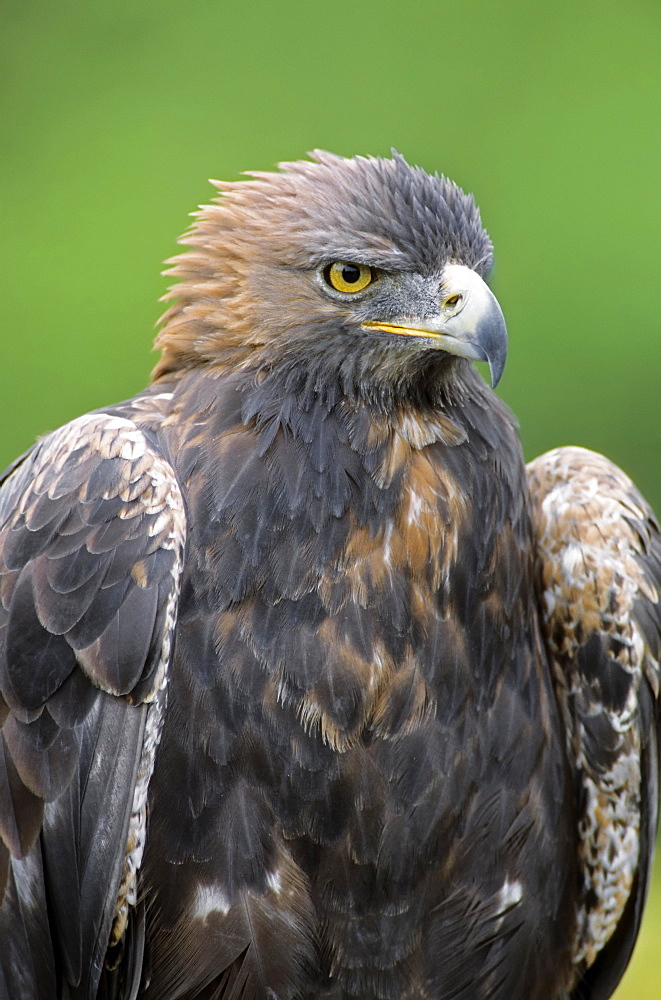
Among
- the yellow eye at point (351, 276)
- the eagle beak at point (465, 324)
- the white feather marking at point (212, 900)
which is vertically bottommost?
the white feather marking at point (212, 900)

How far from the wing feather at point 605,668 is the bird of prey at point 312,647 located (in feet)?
0.04

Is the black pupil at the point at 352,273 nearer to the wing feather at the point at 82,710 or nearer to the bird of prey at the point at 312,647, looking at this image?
the bird of prey at the point at 312,647

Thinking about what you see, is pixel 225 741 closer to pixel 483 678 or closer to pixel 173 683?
pixel 173 683

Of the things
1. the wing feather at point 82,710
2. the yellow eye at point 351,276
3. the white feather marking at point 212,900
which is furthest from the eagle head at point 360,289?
the white feather marking at point 212,900

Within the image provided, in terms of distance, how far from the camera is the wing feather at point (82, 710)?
8.93 feet

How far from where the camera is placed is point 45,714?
277 centimetres

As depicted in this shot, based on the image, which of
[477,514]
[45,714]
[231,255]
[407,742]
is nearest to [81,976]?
[45,714]

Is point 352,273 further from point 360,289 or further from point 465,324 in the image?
point 465,324

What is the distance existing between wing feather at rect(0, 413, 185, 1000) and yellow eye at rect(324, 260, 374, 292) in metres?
0.64

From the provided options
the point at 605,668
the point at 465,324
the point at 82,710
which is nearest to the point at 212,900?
the point at 82,710

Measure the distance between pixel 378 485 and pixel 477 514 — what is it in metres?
0.28

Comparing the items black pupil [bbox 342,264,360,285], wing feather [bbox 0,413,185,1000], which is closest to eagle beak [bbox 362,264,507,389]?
black pupil [bbox 342,264,360,285]

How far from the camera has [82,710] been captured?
2.76m

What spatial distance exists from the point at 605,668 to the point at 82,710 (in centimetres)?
134
